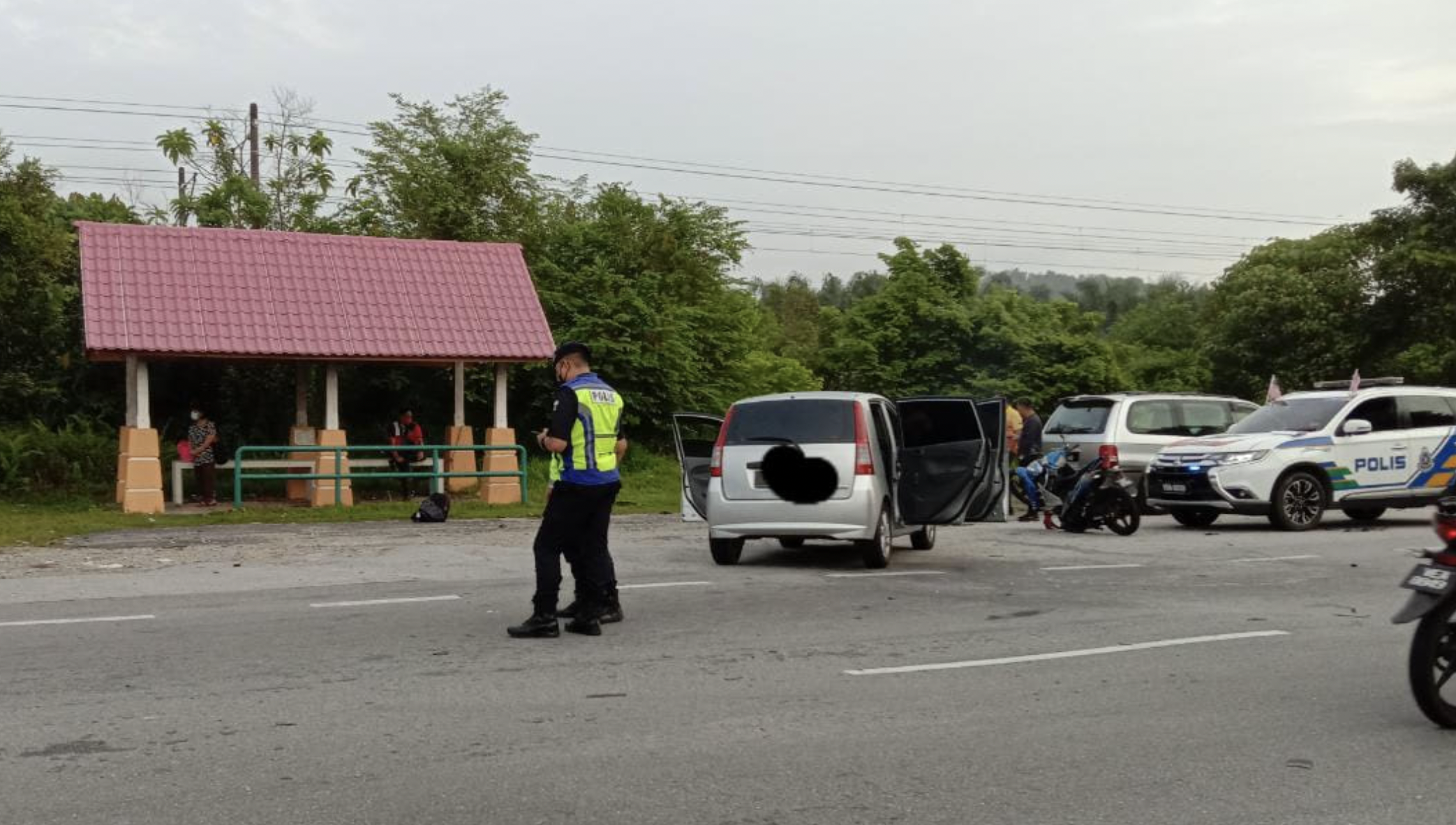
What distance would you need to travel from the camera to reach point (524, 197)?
32.5 meters

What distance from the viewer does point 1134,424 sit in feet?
66.1

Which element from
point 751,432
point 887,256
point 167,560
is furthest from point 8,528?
point 887,256

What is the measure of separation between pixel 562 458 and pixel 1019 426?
13.5 meters

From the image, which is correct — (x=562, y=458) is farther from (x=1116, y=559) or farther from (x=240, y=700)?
(x=1116, y=559)

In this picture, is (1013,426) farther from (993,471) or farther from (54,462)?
(54,462)

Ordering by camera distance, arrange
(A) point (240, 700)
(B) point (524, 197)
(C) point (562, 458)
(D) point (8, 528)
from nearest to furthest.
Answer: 1. (A) point (240, 700)
2. (C) point (562, 458)
3. (D) point (8, 528)
4. (B) point (524, 197)

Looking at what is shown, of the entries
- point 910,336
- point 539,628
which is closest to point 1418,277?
point 910,336

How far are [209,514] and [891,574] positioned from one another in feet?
37.1

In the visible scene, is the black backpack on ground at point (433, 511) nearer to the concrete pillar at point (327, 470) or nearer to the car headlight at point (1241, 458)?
the concrete pillar at point (327, 470)

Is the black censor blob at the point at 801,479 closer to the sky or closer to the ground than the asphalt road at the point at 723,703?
closer to the sky

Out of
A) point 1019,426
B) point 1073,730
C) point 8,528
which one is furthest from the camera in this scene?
point 1019,426

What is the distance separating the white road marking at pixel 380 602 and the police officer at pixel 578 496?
1933mm

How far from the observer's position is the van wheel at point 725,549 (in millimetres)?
13625

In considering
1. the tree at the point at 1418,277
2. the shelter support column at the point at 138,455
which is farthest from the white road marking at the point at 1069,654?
the tree at the point at 1418,277
